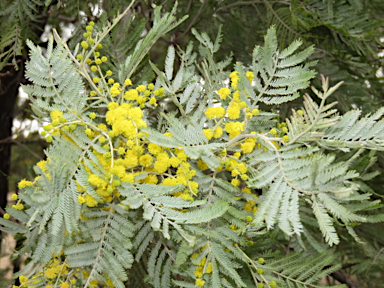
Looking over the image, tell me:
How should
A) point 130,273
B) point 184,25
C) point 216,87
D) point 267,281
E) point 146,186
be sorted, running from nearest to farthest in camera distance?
point 146,186
point 267,281
point 216,87
point 130,273
point 184,25

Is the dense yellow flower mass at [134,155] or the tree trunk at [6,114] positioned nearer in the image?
the dense yellow flower mass at [134,155]

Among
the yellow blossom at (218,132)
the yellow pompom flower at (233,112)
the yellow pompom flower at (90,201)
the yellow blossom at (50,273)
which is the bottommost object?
the yellow blossom at (50,273)

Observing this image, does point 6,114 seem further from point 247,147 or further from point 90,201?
point 247,147

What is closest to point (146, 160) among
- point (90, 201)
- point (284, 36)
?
point (90, 201)

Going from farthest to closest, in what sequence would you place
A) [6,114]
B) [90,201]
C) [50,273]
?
[6,114] → [50,273] → [90,201]

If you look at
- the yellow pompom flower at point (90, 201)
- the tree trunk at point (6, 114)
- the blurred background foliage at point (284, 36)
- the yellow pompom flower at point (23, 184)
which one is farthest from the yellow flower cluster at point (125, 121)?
the tree trunk at point (6, 114)

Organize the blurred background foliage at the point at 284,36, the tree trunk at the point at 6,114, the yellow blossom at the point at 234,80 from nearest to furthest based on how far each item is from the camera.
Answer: the yellow blossom at the point at 234,80 < the blurred background foliage at the point at 284,36 < the tree trunk at the point at 6,114

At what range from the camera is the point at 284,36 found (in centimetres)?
126

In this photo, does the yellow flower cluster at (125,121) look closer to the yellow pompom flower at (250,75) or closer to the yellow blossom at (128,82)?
the yellow blossom at (128,82)

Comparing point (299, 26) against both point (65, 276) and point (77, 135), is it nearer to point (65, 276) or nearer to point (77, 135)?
point (77, 135)

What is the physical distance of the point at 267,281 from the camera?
809mm

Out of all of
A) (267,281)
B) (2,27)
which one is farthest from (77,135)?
(2,27)

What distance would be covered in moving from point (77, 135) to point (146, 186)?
0.20 metres

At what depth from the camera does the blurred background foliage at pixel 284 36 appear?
1.20 m
